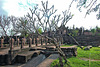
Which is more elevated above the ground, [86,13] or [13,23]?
[13,23]

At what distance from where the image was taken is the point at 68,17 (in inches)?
171

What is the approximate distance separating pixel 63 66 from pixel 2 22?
2639cm

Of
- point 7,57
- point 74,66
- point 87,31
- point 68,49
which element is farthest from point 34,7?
point 87,31

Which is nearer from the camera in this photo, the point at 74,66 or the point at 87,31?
the point at 74,66

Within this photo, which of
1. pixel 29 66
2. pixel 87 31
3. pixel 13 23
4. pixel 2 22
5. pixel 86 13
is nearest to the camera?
pixel 86 13

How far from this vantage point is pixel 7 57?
696cm

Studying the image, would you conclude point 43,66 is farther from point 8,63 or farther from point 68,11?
point 8,63

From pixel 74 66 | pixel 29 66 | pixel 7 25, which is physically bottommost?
pixel 29 66

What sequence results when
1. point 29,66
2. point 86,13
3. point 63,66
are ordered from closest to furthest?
point 63,66
point 86,13
point 29,66

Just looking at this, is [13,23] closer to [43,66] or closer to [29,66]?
[29,66]

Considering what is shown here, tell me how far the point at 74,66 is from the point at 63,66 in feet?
1.92

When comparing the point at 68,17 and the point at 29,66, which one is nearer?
the point at 68,17

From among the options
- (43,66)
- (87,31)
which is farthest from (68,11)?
(87,31)

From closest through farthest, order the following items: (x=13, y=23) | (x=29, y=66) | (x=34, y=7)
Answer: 1. (x=34, y=7)
2. (x=29, y=66)
3. (x=13, y=23)
